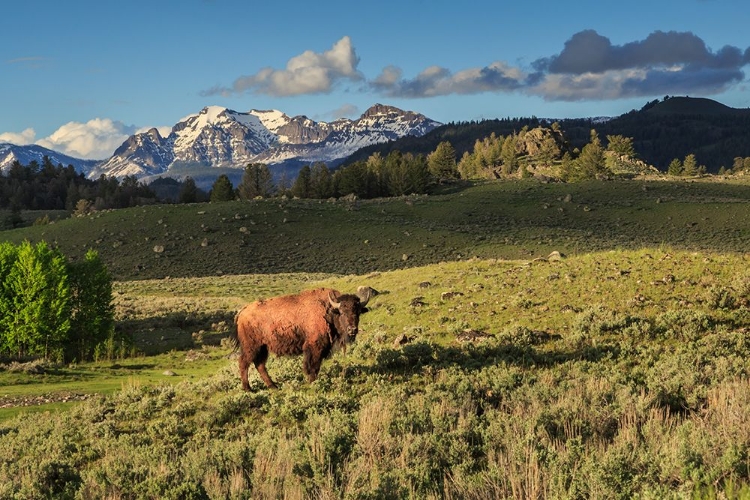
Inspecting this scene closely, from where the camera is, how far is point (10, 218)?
11356 cm

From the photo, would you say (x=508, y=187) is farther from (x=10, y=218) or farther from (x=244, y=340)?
(x=10, y=218)

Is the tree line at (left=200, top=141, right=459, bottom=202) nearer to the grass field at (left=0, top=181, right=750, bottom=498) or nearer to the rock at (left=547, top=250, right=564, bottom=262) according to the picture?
the grass field at (left=0, top=181, right=750, bottom=498)

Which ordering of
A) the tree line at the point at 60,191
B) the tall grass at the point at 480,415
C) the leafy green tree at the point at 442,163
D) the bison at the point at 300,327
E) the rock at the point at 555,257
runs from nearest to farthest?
the tall grass at the point at 480,415 → the bison at the point at 300,327 → the rock at the point at 555,257 → the leafy green tree at the point at 442,163 → the tree line at the point at 60,191

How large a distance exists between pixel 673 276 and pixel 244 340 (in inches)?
569

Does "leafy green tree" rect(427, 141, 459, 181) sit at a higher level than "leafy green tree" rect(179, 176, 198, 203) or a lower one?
higher

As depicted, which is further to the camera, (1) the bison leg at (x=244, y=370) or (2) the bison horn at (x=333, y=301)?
(1) the bison leg at (x=244, y=370)

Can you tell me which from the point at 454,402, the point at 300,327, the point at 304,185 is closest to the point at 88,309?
the point at 300,327

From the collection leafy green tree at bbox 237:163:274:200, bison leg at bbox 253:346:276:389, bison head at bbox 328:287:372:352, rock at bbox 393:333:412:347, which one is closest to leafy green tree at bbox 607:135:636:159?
leafy green tree at bbox 237:163:274:200

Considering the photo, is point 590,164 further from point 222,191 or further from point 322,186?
point 222,191

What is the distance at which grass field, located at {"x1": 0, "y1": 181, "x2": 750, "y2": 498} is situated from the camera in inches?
254

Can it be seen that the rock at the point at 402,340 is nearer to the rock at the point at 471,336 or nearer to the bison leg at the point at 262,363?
the rock at the point at 471,336

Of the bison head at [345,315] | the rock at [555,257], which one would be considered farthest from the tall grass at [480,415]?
the rock at [555,257]

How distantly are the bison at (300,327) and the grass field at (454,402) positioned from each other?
0.75 meters

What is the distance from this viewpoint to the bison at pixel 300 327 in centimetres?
1242
